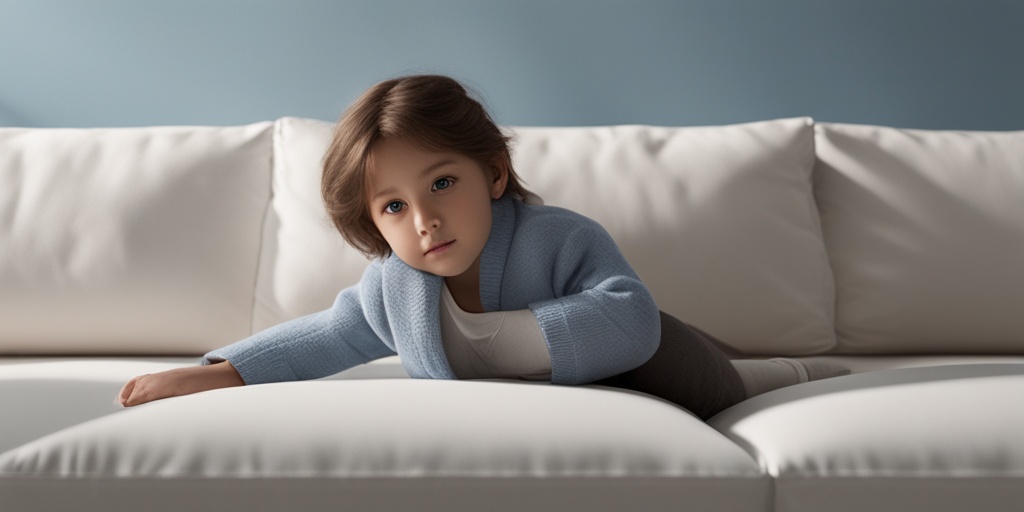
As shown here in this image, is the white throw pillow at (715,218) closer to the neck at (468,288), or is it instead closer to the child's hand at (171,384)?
the neck at (468,288)

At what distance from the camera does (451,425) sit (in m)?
0.78

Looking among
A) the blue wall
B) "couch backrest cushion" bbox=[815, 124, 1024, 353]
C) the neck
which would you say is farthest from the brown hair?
the blue wall

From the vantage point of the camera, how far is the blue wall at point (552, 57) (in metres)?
2.06

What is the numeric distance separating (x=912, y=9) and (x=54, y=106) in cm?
198

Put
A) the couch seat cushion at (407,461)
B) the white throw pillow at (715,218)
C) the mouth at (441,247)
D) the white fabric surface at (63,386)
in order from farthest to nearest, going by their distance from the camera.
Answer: the white throw pillow at (715,218), the mouth at (441,247), the white fabric surface at (63,386), the couch seat cushion at (407,461)

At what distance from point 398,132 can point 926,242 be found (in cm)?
94

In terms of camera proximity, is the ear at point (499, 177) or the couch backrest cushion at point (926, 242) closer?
the ear at point (499, 177)

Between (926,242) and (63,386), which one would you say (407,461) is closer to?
(63,386)

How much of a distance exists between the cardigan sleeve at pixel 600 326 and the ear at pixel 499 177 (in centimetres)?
13

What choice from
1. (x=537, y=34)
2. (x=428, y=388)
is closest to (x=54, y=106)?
(x=537, y=34)

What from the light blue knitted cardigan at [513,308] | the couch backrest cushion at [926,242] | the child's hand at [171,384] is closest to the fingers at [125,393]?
the child's hand at [171,384]

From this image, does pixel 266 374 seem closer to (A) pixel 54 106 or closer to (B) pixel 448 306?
(B) pixel 448 306

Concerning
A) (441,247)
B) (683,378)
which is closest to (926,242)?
(683,378)

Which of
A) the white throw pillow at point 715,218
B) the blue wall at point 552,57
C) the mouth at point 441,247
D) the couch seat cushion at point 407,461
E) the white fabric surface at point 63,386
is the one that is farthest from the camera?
the blue wall at point 552,57
